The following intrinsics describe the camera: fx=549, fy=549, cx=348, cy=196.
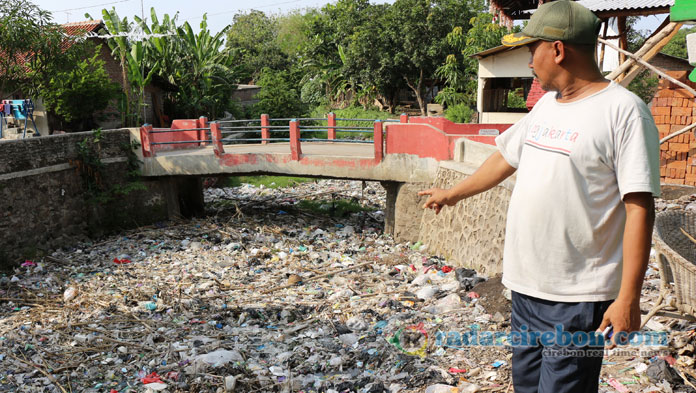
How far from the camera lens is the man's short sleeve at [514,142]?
231cm

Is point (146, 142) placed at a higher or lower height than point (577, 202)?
lower

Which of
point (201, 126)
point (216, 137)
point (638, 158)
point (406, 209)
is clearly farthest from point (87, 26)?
point (638, 158)

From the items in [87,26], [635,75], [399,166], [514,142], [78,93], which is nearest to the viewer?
[514,142]

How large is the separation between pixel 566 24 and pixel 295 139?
963 centimetres

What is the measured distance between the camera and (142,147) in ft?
40.9

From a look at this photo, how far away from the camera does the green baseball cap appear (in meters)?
1.98

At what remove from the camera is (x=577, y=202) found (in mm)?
1967

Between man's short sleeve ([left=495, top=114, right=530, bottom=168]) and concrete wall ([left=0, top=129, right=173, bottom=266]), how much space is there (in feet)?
34.2

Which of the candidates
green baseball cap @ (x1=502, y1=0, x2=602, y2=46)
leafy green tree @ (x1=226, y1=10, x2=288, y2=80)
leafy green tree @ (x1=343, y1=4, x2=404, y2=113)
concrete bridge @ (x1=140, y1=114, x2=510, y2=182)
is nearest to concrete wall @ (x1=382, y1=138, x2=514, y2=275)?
concrete bridge @ (x1=140, y1=114, x2=510, y2=182)

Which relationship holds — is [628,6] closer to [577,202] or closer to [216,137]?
[216,137]

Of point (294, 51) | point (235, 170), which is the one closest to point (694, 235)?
point (235, 170)

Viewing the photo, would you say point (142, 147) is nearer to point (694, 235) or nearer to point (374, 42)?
point (694, 235)

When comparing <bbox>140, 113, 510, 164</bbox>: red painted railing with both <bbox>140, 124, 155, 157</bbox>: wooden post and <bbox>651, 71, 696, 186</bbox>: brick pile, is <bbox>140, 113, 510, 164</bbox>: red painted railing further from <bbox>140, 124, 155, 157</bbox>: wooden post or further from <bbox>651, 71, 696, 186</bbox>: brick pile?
<bbox>651, 71, 696, 186</bbox>: brick pile

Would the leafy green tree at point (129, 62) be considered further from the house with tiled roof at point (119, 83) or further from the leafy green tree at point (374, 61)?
the leafy green tree at point (374, 61)
